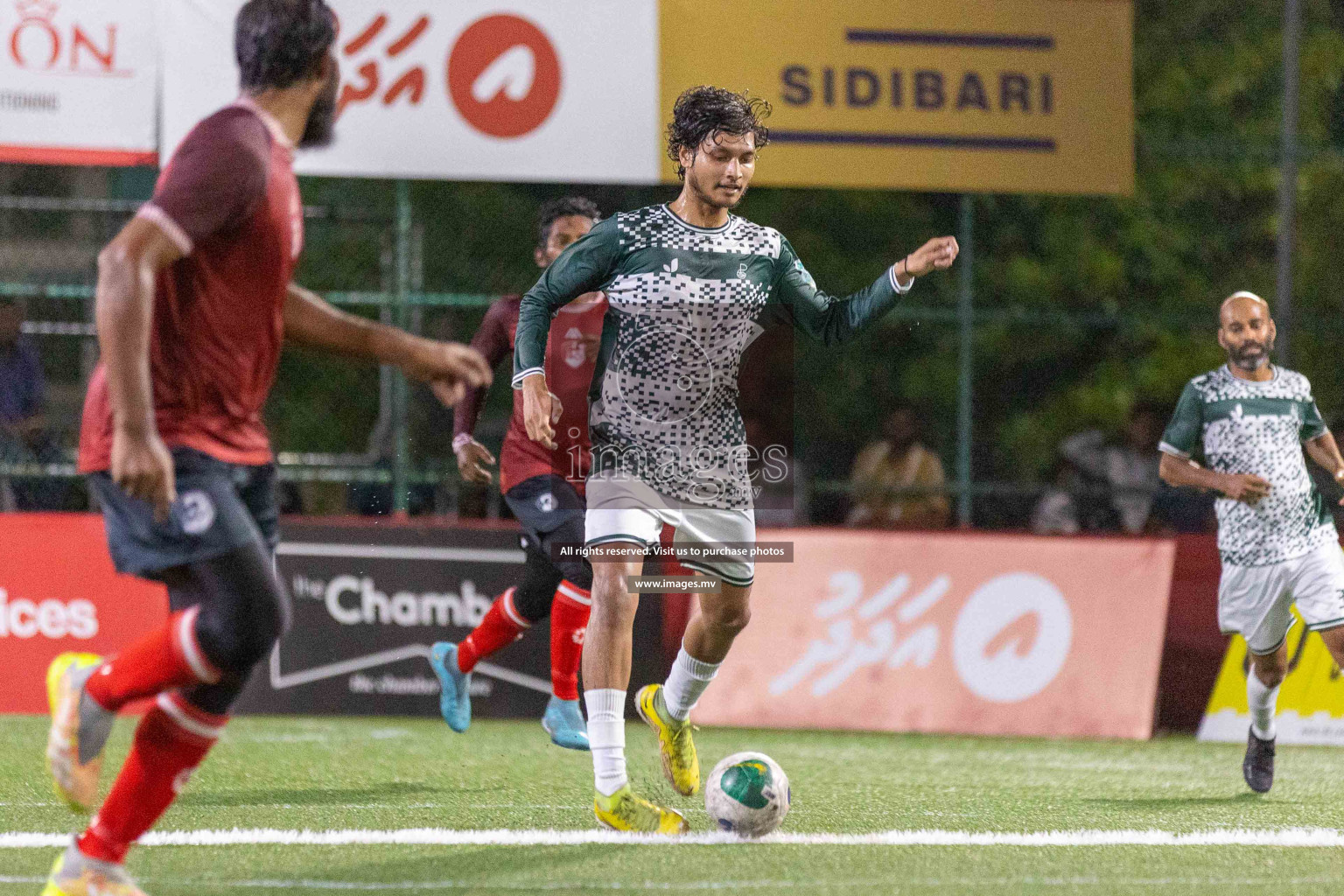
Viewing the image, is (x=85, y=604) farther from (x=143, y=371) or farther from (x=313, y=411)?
(x=143, y=371)

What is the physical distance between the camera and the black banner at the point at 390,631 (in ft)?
31.6

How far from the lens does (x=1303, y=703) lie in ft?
31.3

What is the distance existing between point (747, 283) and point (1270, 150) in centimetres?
709

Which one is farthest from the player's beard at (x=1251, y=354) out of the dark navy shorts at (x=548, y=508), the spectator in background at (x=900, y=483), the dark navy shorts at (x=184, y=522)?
the dark navy shorts at (x=184, y=522)

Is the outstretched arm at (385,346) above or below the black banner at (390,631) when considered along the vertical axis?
above

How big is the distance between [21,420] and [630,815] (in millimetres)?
6499

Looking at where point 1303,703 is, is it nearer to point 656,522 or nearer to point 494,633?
point 494,633

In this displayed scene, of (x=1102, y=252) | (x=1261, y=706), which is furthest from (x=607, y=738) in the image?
(x=1102, y=252)

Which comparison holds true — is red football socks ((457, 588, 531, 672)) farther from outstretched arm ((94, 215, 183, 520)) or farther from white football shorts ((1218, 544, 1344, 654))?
outstretched arm ((94, 215, 183, 520))

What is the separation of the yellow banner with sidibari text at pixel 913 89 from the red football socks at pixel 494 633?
4.12m

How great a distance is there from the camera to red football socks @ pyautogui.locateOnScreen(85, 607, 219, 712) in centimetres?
380

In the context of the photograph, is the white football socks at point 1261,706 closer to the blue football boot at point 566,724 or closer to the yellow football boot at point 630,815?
the blue football boot at point 566,724

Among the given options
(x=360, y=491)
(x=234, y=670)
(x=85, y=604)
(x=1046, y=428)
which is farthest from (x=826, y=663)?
(x=1046, y=428)

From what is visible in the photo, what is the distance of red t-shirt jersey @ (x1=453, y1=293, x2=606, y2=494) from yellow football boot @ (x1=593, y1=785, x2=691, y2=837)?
2414 mm
